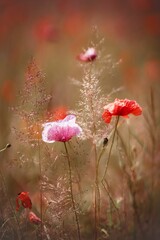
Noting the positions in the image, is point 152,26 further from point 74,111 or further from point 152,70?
point 74,111

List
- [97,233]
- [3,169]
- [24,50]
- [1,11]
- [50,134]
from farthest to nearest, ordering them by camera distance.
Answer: [1,11], [24,50], [3,169], [97,233], [50,134]

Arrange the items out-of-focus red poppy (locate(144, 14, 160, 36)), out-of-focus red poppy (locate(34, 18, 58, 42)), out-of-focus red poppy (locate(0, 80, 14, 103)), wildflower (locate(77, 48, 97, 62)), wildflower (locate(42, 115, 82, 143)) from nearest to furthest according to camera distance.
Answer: wildflower (locate(42, 115, 82, 143)), wildflower (locate(77, 48, 97, 62)), out-of-focus red poppy (locate(0, 80, 14, 103)), out-of-focus red poppy (locate(34, 18, 58, 42)), out-of-focus red poppy (locate(144, 14, 160, 36))

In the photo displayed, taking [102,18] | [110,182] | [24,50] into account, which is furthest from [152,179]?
[102,18]

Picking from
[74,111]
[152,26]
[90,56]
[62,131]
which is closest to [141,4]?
[152,26]

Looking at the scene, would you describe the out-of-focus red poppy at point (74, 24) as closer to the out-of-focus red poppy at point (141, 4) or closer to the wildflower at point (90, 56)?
the out-of-focus red poppy at point (141, 4)

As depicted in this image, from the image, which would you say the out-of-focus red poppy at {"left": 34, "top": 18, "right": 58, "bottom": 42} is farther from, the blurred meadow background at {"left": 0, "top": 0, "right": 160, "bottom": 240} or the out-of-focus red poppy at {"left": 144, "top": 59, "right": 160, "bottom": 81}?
the out-of-focus red poppy at {"left": 144, "top": 59, "right": 160, "bottom": 81}

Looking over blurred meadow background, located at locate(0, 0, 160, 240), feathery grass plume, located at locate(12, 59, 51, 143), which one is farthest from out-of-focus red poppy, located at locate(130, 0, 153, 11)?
feathery grass plume, located at locate(12, 59, 51, 143)

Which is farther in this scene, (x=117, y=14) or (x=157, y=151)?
(x=117, y=14)

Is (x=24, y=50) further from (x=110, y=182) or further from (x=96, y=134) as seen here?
(x=96, y=134)
